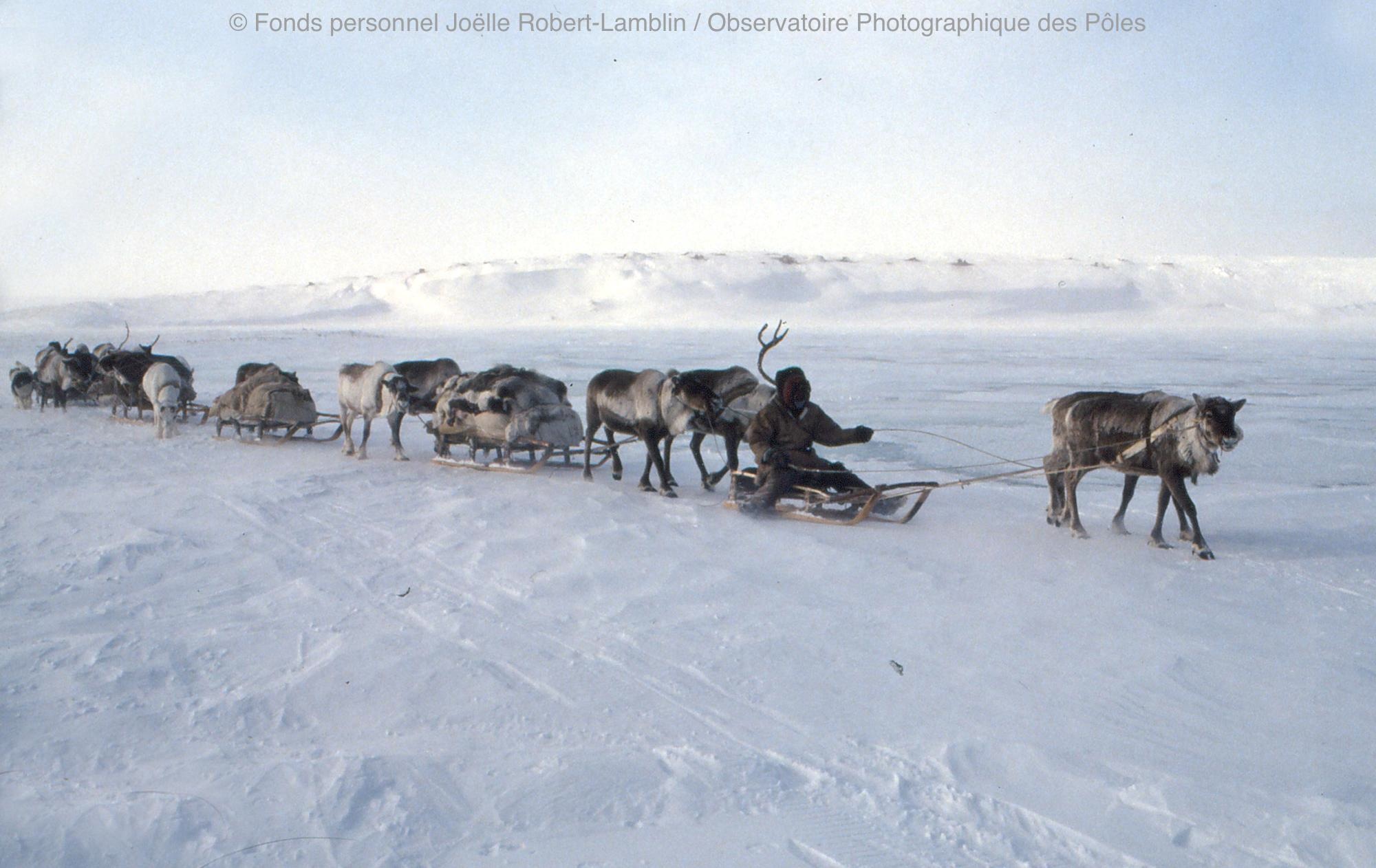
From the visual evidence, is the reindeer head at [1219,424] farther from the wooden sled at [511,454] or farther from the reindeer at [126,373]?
the reindeer at [126,373]

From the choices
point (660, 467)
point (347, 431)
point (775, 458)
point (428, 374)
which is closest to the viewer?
point (775, 458)

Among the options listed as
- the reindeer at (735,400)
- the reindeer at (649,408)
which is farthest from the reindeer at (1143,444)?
the reindeer at (649,408)

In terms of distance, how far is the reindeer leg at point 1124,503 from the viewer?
870cm

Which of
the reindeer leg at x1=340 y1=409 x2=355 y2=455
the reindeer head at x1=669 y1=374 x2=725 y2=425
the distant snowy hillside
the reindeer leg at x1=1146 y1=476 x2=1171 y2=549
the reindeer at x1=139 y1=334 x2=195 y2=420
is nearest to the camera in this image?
the reindeer leg at x1=1146 y1=476 x2=1171 y2=549

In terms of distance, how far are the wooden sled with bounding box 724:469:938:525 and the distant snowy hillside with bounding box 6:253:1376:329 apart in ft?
161

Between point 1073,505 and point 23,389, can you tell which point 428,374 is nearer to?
point 1073,505

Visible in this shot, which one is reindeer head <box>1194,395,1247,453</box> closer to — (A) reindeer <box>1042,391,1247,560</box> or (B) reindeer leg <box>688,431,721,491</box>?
(A) reindeer <box>1042,391,1247,560</box>

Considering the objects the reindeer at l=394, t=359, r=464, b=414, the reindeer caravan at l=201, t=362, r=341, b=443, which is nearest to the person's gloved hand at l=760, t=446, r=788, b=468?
the reindeer at l=394, t=359, r=464, b=414

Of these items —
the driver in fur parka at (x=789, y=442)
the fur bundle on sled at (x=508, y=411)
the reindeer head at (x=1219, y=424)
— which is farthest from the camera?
the fur bundle on sled at (x=508, y=411)

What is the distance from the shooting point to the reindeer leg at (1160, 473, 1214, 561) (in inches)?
305

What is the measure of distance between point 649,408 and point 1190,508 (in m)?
5.11

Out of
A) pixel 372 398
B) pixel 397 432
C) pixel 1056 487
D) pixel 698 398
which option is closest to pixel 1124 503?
pixel 1056 487

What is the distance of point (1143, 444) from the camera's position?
8.18 m

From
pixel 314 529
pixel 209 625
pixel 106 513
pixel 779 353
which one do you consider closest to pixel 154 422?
pixel 106 513
